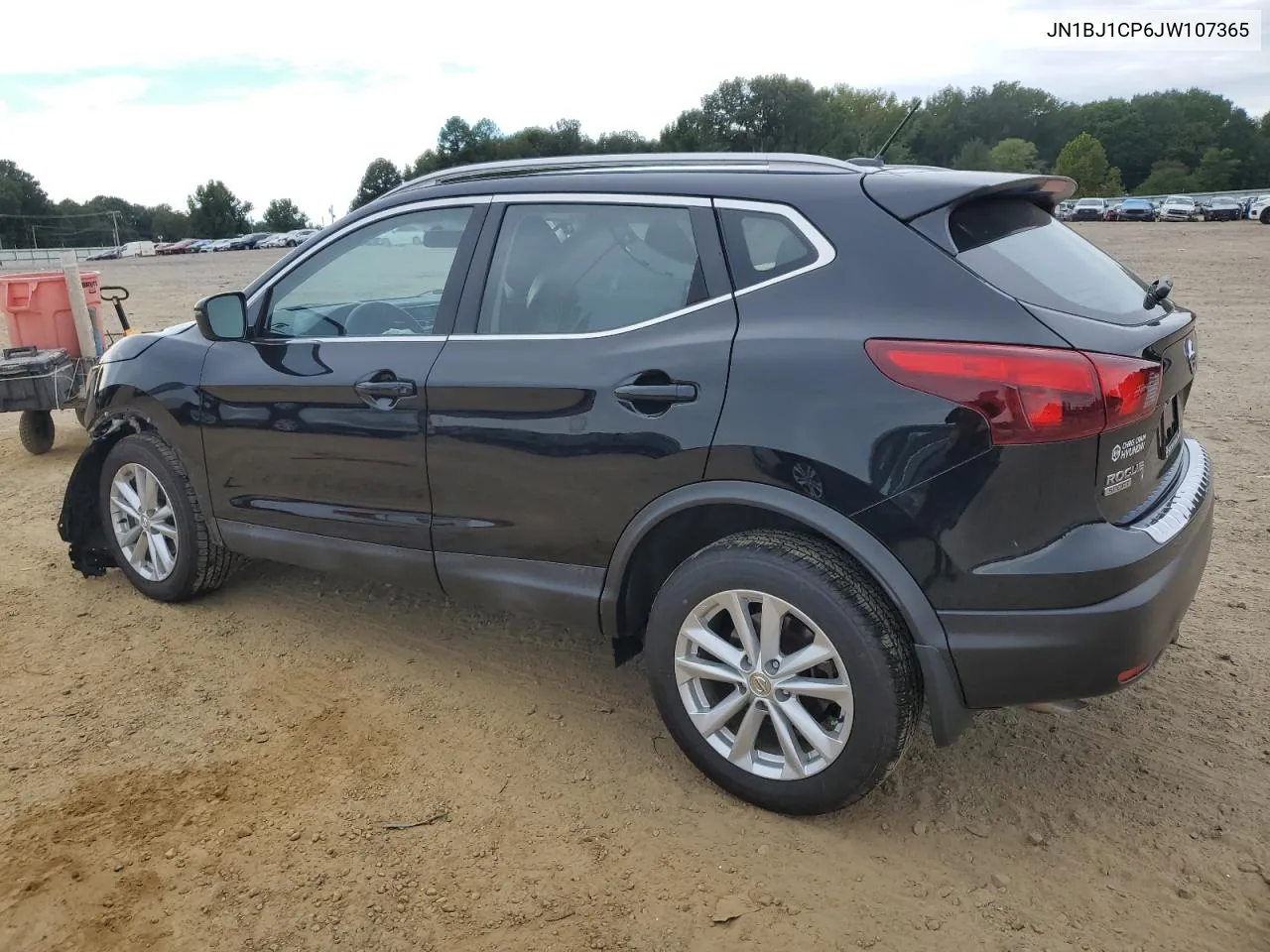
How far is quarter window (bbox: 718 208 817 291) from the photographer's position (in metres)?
2.83

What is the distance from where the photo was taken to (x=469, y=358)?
333cm

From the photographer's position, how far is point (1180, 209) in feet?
148

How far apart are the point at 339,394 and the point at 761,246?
1.68m

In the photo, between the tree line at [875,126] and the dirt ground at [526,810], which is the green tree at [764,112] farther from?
the dirt ground at [526,810]

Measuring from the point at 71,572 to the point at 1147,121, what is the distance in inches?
4395

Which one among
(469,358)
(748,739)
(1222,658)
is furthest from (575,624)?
(1222,658)

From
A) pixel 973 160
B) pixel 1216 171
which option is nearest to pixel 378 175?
pixel 1216 171

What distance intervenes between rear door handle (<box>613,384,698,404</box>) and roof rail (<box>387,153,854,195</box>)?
76 centimetres

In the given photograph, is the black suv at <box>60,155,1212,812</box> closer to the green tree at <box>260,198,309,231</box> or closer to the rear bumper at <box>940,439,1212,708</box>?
the rear bumper at <box>940,439,1212,708</box>

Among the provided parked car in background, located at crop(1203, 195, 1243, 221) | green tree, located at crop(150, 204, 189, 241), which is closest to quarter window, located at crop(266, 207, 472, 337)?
parked car in background, located at crop(1203, 195, 1243, 221)

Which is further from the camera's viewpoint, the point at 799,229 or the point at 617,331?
the point at 617,331

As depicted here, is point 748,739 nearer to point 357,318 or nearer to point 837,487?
point 837,487

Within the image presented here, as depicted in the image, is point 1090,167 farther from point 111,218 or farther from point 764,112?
point 111,218

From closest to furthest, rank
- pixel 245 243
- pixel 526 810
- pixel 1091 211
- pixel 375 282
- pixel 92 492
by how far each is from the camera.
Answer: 1. pixel 526 810
2. pixel 375 282
3. pixel 92 492
4. pixel 1091 211
5. pixel 245 243
